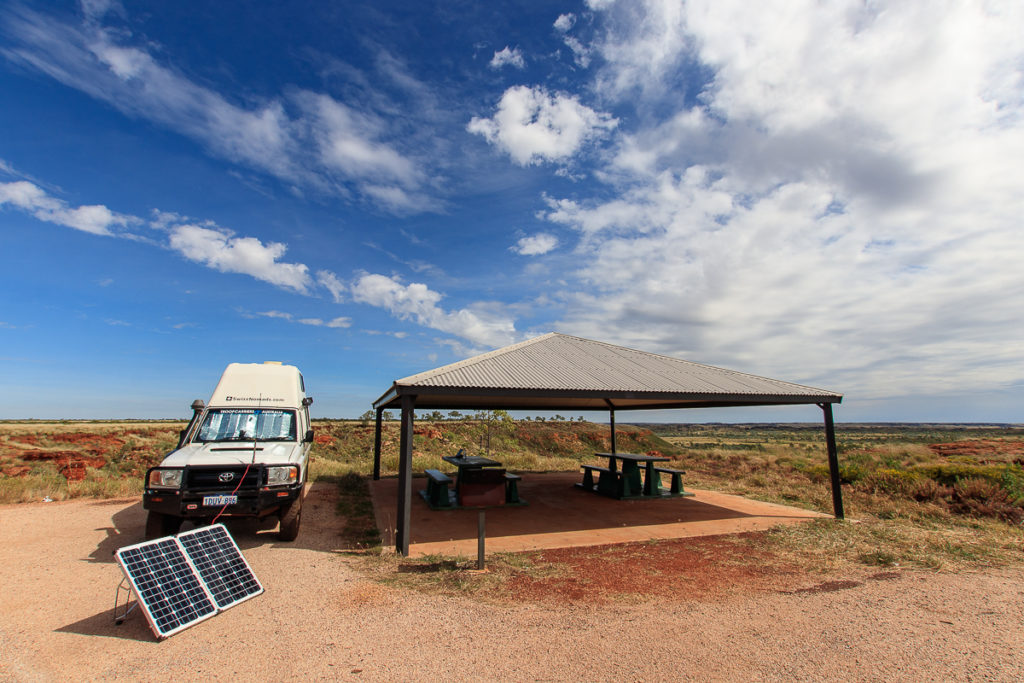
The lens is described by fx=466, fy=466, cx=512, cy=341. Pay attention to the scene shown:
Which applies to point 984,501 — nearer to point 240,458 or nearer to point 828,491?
point 828,491

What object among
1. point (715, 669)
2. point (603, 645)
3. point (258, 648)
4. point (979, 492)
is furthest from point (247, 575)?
point (979, 492)

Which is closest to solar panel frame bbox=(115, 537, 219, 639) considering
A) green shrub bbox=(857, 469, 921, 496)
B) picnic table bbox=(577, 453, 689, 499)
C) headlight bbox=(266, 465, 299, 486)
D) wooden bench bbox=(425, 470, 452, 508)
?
headlight bbox=(266, 465, 299, 486)

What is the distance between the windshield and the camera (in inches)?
291

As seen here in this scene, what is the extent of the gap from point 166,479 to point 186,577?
2.07m

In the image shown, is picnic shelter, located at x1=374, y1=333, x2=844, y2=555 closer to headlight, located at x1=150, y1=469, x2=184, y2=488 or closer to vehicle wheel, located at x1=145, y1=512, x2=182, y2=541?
headlight, located at x1=150, y1=469, x2=184, y2=488

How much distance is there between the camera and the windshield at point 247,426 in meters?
7.39

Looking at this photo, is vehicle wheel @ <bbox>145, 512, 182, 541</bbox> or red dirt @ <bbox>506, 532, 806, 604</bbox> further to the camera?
vehicle wheel @ <bbox>145, 512, 182, 541</bbox>

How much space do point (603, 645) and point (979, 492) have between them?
1104cm

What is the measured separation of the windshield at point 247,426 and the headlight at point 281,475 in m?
1.36

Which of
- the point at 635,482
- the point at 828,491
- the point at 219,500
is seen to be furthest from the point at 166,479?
the point at 828,491

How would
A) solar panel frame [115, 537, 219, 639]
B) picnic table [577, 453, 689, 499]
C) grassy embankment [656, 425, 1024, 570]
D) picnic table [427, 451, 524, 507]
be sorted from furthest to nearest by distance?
picnic table [577, 453, 689, 499], picnic table [427, 451, 524, 507], grassy embankment [656, 425, 1024, 570], solar panel frame [115, 537, 219, 639]

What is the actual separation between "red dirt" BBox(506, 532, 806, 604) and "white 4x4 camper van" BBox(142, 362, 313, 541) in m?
3.56

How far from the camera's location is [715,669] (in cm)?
348

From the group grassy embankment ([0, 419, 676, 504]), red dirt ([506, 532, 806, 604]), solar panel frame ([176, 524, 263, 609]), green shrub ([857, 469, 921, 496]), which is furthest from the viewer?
grassy embankment ([0, 419, 676, 504])
